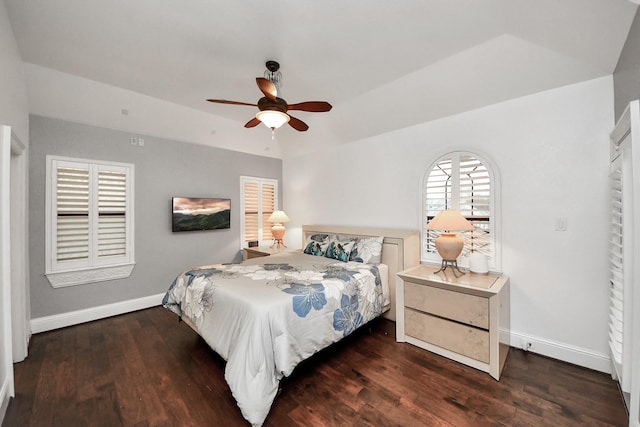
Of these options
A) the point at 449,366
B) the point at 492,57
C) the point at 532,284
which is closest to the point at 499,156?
the point at 492,57

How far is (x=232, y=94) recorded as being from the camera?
3248mm

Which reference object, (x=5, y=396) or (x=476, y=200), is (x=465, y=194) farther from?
(x=5, y=396)

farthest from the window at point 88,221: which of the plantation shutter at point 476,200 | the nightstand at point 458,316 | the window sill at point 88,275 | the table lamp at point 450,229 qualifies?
the plantation shutter at point 476,200

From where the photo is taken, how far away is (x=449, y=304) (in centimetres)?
246

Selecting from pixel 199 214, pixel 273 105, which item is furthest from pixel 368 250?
pixel 199 214

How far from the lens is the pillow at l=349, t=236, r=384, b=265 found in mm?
3330

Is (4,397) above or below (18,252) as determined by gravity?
below

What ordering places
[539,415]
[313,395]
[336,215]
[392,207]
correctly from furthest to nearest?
[336,215], [392,207], [313,395], [539,415]

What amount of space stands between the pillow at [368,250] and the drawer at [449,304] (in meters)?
0.62

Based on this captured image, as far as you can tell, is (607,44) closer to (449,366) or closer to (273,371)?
(449,366)

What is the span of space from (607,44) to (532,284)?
199 centimetres

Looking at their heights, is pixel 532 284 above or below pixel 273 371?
above

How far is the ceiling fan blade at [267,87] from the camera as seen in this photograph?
2096mm

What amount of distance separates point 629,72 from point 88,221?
208 inches
